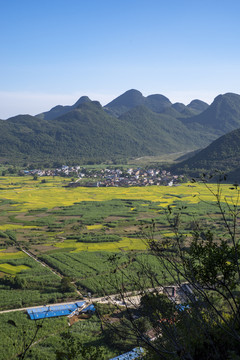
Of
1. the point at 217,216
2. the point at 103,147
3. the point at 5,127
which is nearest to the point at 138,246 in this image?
the point at 217,216

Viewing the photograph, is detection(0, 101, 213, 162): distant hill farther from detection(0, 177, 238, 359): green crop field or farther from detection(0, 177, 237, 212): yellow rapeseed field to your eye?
detection(0, 177, 238, 359): green crop field

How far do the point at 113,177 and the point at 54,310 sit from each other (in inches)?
3377

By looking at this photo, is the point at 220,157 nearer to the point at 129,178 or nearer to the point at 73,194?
the point at 129,178

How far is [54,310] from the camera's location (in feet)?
74.3

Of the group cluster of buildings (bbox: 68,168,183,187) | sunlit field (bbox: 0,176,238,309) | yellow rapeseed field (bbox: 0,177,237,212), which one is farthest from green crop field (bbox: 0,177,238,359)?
cluster of buildings (bbox: 68,168,183,187)

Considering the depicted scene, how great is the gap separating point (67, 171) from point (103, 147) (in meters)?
62.4

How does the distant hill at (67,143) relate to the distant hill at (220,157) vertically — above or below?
above

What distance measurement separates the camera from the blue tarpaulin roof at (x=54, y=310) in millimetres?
21778

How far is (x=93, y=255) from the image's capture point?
35281mm

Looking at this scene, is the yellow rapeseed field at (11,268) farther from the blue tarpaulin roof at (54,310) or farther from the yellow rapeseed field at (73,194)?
the yellow rapeseed field at (73,194)

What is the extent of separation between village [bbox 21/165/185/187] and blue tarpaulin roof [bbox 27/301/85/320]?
229 feet

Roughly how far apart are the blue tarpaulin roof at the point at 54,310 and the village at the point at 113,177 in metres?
69.8

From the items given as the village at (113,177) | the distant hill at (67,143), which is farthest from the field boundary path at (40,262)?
the distant hill at (67,143)

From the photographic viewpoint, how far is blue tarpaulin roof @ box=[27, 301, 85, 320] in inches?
857
